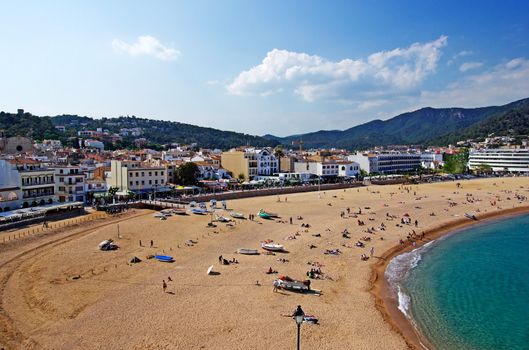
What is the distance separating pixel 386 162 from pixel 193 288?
3413 inches

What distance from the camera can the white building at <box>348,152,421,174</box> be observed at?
9594cm

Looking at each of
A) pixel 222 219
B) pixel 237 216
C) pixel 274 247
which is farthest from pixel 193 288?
pixel 237 216

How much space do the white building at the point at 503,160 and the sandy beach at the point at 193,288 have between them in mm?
84987

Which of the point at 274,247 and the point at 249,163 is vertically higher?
the point at 249,163

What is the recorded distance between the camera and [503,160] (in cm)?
11238

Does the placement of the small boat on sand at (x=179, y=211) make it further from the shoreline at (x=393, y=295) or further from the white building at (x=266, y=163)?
the white building at (x=266, y=163)

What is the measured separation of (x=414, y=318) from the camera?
66.9 ft

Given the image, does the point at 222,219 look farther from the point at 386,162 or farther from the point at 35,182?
the point at 386,162

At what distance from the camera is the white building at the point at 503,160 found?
10900cm

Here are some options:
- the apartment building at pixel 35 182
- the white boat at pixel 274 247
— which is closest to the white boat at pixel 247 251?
the white boat at pixel 274 247

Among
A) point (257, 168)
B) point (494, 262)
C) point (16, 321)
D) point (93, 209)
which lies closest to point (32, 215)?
point (93, 209)

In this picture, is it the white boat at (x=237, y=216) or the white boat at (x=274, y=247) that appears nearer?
the white boat at (x=274, y=247)

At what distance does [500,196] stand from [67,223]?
196ft

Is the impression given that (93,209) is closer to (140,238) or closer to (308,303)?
(140,238)
